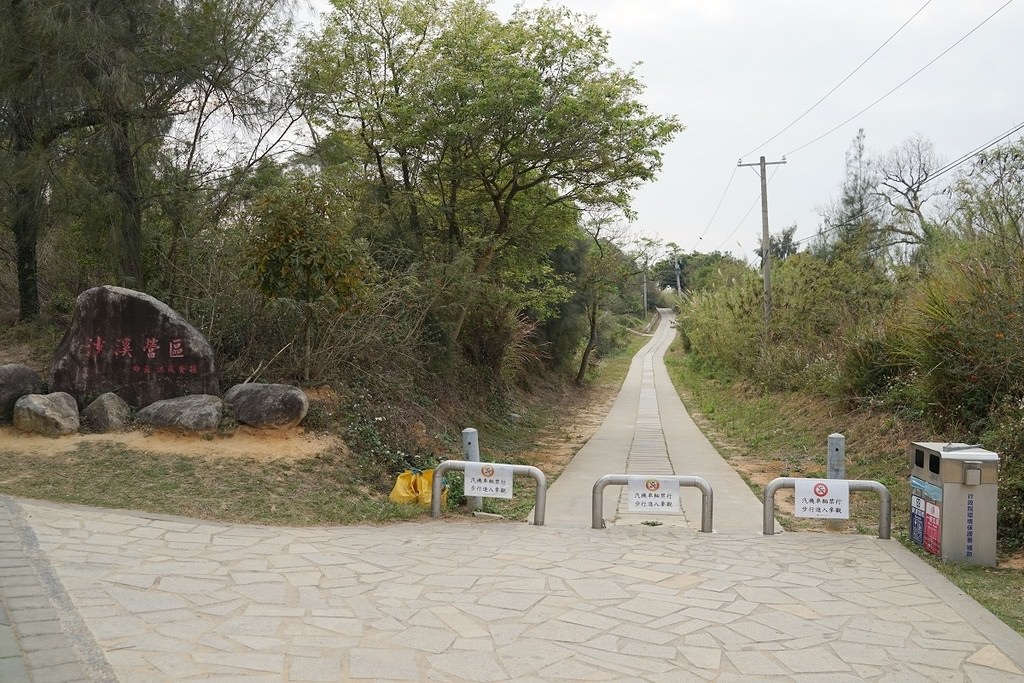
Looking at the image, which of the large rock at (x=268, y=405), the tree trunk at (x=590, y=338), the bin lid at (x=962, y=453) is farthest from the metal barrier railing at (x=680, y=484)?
the tree trunk at (x=590, y=338)

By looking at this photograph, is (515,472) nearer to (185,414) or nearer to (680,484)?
(680,484)

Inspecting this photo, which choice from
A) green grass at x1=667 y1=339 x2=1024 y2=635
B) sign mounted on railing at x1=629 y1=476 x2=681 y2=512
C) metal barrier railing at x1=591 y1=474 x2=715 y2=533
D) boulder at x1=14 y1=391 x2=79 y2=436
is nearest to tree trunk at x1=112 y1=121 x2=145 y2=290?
boulder at x1=14 y1=391 x2=79 y2=436

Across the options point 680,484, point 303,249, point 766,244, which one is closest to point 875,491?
point 680,484

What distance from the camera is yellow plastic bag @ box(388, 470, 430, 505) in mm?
9078

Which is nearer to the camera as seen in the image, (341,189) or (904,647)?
(904,647)

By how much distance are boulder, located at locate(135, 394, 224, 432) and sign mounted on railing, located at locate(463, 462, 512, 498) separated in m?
A: 3.63

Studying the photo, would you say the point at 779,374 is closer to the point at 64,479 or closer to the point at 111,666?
the point at 64,479

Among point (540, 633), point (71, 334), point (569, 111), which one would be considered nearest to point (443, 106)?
point (569, 111)

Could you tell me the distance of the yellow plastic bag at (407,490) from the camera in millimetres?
9078

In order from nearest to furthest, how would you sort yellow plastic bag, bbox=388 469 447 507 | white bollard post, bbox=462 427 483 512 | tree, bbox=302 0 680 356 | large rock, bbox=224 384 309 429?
white bollard post, bbox=462 427 483 512 → yellow plastic bag, bbox=388 469 447 507 → large rock, bbox=224 384 309 429 → tree, bbox=302 0 680 356

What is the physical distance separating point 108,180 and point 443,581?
9730mm

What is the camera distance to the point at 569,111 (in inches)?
587

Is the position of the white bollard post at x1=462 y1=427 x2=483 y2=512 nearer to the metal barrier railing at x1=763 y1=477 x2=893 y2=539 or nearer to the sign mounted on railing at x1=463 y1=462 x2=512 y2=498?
the sign mounted on railing at x1=463 y1=462 x2=512 y2=498

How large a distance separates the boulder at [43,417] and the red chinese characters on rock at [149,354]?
89cm
